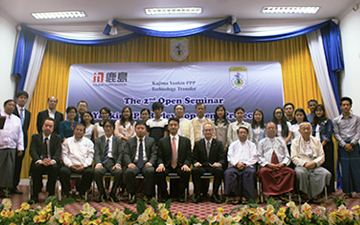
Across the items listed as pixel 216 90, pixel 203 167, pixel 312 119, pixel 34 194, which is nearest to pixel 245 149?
pixel 203 167

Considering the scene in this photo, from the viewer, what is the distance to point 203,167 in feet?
12.0

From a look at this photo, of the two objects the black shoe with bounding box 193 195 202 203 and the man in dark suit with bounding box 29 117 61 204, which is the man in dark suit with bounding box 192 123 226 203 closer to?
the black shoe with bounding box 193 195 202 203

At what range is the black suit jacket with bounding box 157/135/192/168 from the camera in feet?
12.0

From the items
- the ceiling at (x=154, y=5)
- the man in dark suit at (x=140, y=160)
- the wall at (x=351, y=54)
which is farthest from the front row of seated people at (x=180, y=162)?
the ceiling at (x=154, y=5)

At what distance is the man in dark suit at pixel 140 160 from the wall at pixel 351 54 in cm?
392

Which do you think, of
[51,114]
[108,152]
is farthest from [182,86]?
[51,114]

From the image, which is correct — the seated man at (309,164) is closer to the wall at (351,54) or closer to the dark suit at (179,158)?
the dark suit at (179,158)

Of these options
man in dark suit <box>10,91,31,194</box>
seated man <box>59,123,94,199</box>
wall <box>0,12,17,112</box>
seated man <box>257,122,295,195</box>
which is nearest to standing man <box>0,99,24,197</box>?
man in dark suit <box>10,91,31,194</box>

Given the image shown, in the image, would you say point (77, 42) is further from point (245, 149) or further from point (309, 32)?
point (309, 32)

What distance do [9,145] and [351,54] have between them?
20.6ft

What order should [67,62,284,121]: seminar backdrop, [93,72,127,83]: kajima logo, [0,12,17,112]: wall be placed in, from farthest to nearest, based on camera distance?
[93,72,127,83]: kajima logo, [67,62,284,121]: seminar backdrop, [0,12,17,112]: wall

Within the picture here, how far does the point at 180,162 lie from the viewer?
3.66 meters

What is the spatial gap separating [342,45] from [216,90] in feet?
8.93

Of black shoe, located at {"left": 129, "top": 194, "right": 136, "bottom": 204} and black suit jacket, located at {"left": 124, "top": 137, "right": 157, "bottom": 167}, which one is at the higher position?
black suit jacket, located at {"left": 124, "top": 137, "right": 157, "bottom": 167}
